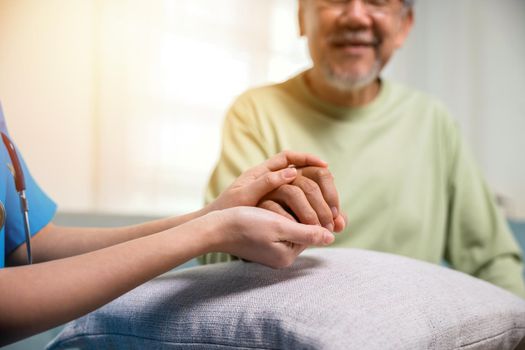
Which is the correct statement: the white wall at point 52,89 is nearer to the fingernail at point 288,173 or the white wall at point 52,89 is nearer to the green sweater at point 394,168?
the green sweater at point 394,168

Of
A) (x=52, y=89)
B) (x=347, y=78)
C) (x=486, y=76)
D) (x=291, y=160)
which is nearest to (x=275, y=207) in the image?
(x=291, y=160)

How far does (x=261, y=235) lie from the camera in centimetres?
65

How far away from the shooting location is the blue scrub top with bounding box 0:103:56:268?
670 millimetres

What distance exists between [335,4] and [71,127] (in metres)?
0.92

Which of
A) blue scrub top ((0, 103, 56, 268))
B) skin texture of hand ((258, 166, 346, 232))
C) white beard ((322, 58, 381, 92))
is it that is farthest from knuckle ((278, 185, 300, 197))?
white beard ((322, 58, 381, 92))

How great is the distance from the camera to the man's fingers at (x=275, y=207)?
733mm

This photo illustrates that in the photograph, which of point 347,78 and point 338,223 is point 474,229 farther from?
point 338,223

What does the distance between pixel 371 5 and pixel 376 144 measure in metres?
0.34

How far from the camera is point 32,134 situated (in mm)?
1594

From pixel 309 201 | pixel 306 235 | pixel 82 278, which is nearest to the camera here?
pixel 82 278

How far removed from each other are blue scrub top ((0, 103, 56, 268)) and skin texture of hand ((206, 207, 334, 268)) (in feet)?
0.85

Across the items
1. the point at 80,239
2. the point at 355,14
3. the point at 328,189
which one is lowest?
the point at 80,239

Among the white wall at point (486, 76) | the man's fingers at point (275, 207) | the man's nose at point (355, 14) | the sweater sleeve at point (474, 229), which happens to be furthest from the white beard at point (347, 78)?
the white wall at point (486, 76)

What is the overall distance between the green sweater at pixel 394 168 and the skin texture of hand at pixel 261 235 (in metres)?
0.59
